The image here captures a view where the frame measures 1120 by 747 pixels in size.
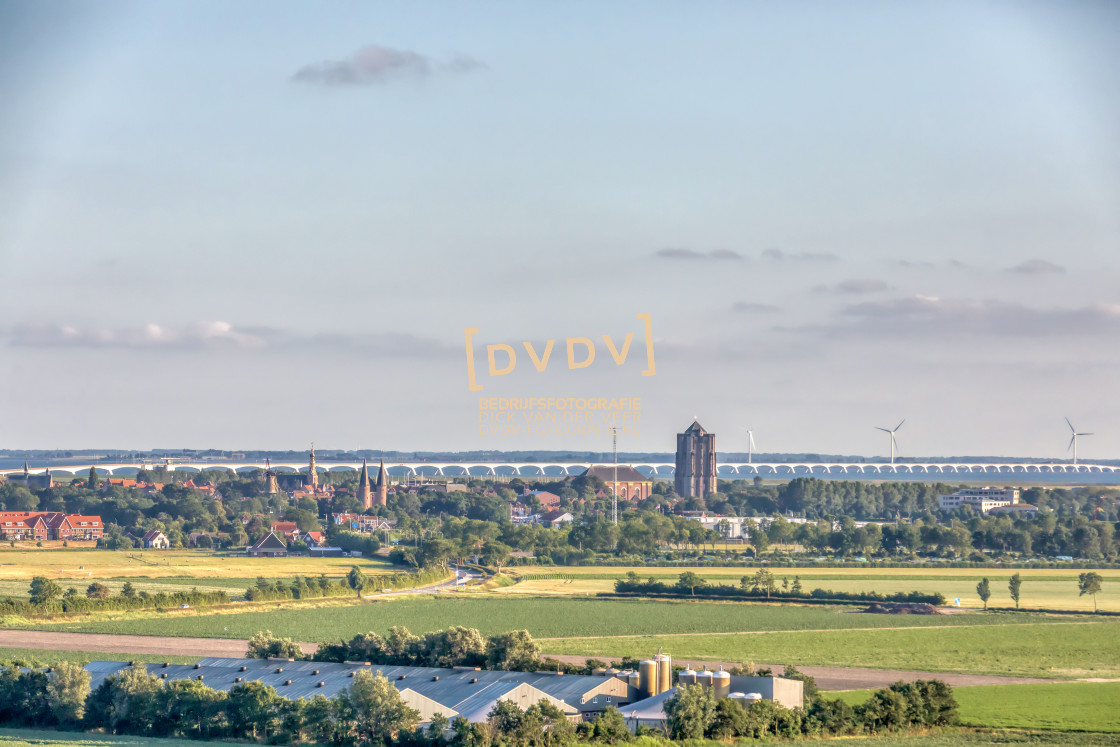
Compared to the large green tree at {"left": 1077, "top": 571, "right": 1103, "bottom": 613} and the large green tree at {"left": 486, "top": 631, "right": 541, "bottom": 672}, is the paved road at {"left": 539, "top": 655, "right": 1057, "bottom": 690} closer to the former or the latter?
the large green tree at {"left": 486, "top": 631, "right": 541, "bottom": 672}

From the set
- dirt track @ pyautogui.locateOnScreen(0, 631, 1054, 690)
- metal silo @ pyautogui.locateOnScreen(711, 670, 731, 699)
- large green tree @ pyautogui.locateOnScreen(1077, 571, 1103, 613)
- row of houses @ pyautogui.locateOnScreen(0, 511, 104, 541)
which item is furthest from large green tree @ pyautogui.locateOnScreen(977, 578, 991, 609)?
row of houses @ pyautogui.locateOnScreen(0, 511, 104, 541)

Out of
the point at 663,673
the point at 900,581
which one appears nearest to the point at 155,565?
the point at 900,581

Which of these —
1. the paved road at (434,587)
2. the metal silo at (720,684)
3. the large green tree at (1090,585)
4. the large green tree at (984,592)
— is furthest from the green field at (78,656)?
the large green tree at (1090,585)

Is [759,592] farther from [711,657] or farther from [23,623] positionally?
[23,623]

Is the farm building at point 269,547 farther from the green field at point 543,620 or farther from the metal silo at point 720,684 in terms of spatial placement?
the metal silo at point 720,684

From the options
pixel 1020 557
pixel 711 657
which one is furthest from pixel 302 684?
pixel 1020 557

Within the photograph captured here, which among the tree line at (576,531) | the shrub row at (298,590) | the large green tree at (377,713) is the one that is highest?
the tree line at (576,531)
